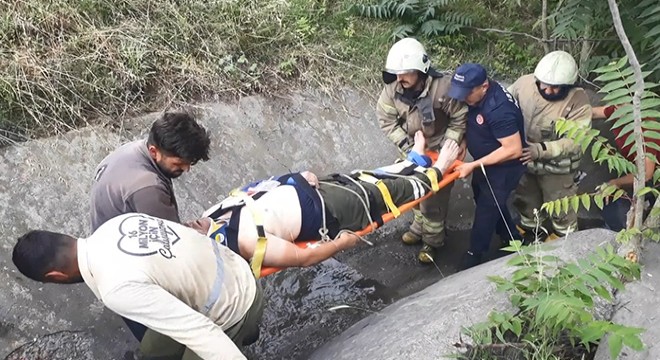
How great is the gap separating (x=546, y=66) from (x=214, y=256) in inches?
103

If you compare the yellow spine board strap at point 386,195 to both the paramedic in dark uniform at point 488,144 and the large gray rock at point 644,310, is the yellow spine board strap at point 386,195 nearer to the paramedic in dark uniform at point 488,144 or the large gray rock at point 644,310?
the paramedic in dark uniform at point 488,144

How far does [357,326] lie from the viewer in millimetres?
3539

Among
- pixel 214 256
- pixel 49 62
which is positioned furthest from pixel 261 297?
pixel 49 62

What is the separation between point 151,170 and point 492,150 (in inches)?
93.1

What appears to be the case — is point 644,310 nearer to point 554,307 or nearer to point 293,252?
point 554,307

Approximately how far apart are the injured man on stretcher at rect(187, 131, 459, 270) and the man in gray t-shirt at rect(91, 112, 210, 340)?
0.40m

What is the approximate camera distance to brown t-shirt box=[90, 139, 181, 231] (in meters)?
2.92

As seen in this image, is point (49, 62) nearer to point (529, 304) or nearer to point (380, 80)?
point (380, 80)

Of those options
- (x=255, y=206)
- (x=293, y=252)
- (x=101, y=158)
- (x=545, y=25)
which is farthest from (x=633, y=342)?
(x=545, y=25)

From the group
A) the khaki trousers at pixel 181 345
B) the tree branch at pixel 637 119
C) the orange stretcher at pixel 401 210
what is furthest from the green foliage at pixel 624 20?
the khaki trousers at pixel 181 345

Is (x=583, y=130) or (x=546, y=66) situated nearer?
(x=583, y=130)

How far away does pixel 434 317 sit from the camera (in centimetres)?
296

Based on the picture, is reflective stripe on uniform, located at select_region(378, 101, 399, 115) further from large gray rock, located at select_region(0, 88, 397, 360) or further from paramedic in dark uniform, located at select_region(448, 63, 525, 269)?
large gray rock, located at select_region(0, 88, 397, 360)

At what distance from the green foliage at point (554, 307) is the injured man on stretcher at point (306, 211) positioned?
1.10 m
